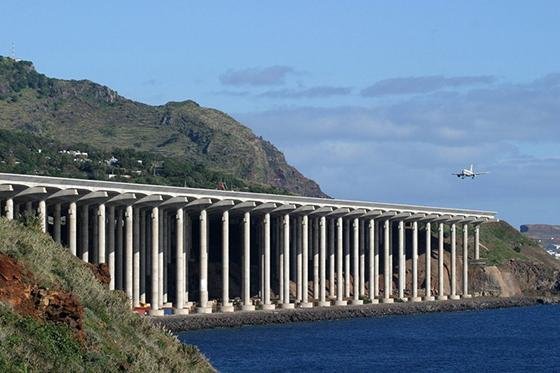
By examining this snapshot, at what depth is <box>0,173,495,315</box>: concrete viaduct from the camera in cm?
10175

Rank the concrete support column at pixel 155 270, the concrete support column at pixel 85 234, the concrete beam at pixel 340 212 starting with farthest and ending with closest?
the concrete beam at pixel 340 212 < the concrete support column at pixel 155 270 < the concrete support column at pixel 85 234

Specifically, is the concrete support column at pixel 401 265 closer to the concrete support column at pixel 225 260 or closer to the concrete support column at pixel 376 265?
the concrete support column at pixel 376 265

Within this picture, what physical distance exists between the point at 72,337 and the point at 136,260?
→ 7389cm

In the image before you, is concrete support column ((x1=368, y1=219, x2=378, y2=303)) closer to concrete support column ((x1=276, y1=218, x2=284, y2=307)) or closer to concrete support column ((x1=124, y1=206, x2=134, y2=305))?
concrete support column ((x1=276, y1=218, x2=284, y2=307))

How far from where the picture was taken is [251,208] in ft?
396

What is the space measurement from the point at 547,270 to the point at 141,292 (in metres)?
70.9

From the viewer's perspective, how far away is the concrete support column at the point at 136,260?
108 metres

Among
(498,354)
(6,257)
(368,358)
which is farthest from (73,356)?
(498,354)

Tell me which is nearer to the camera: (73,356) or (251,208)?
(73,356)

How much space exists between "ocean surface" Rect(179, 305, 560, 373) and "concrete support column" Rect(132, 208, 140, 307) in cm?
683

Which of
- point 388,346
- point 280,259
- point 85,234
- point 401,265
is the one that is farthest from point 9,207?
point 401,265

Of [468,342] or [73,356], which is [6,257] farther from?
[468,342]

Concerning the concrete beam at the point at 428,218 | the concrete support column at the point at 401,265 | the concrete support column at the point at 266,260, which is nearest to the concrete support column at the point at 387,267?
the concrete support column at the point at 401,265

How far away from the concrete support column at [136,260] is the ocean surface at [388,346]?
683 centimetres
